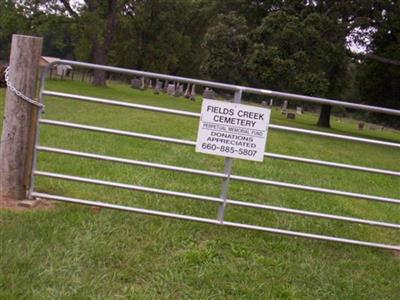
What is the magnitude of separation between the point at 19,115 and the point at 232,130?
195cm

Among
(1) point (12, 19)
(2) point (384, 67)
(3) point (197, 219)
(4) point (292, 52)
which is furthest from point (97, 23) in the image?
(3) point (197, 219)

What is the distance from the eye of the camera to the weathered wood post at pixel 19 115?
5.45 metres

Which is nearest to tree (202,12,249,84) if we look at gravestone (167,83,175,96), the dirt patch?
gravestone (167,83,175,96)

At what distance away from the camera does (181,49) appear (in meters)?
62.1

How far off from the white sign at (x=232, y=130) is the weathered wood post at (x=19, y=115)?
1571 millimetres

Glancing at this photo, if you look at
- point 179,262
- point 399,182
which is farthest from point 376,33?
point 179,262

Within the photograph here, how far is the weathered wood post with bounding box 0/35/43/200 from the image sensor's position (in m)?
5.45

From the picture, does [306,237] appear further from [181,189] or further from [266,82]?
[266,82]

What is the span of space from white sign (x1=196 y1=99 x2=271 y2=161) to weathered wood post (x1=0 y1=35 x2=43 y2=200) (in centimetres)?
157

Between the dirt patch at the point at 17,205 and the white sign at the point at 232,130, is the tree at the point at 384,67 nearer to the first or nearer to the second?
the white sign at the point at 232,130

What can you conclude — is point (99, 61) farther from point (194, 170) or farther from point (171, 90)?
point (194, 170)

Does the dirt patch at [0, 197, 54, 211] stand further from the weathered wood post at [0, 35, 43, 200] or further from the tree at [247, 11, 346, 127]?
the tree at [247, 11, 346, 127]

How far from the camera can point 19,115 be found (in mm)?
5496

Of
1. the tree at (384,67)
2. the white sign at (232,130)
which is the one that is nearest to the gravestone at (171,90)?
the tree at (384,67)
